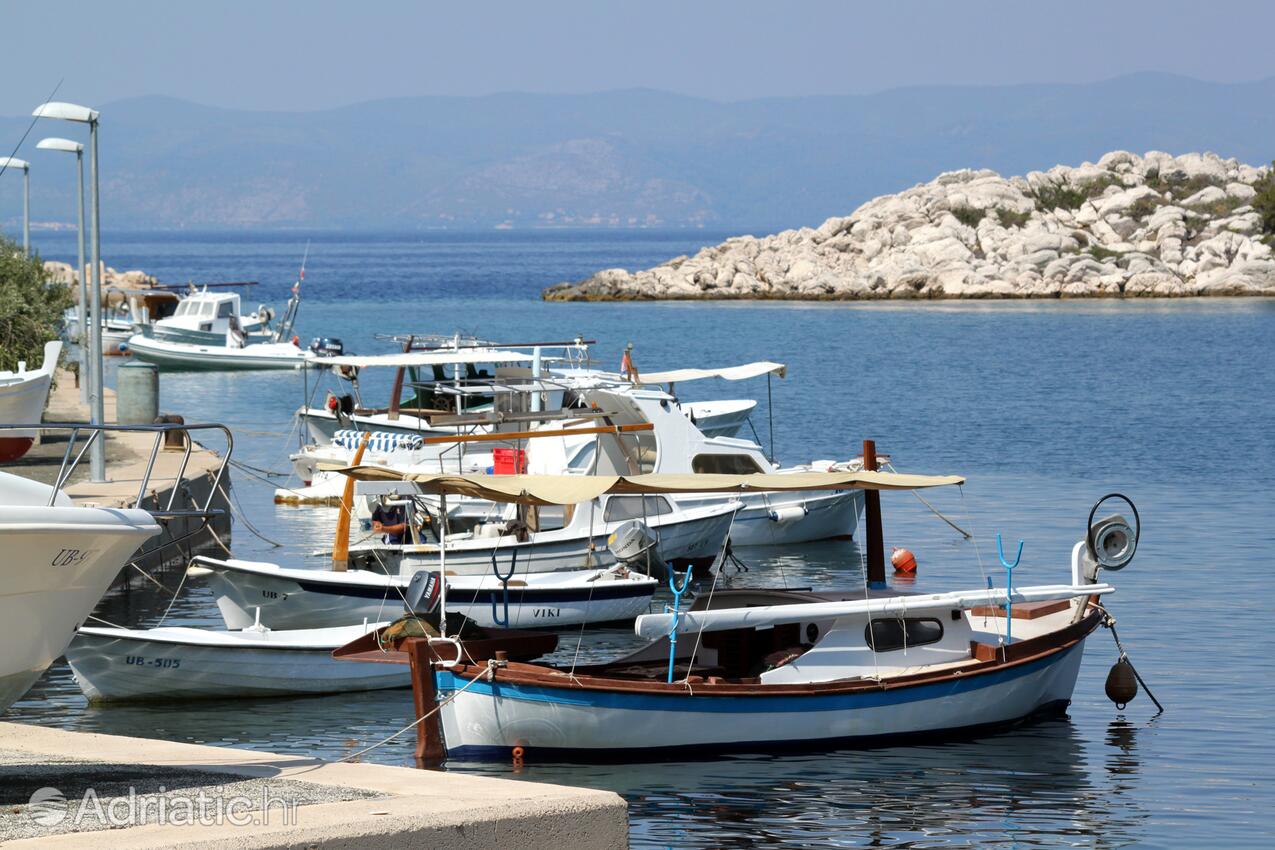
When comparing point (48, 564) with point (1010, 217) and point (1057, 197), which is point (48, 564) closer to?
point (1010, 217)

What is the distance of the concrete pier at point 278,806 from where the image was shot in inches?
324

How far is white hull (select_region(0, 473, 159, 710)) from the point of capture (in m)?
9.45

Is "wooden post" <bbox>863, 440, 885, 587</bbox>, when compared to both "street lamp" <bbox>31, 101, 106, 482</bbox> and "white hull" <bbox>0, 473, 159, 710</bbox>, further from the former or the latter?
"white hull" <bbox>0, 473, 159, 710</bbox>

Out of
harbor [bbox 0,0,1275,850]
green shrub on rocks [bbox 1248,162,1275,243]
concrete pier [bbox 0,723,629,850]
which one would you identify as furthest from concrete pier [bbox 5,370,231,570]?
green shrub on rocks [bbox 1248,162,1275,243]

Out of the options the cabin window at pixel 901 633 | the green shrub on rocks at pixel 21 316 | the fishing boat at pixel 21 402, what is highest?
the green shrub on rocks at pixel 21 316

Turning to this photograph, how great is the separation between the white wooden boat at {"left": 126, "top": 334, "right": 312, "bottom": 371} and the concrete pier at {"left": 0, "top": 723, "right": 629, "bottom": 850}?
58.0 m

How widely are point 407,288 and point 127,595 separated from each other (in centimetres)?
12792

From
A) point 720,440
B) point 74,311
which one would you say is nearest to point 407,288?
point 74,311

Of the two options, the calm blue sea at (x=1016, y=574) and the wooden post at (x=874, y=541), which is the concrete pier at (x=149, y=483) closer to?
the calm blue sea at (x=1016, y=574)

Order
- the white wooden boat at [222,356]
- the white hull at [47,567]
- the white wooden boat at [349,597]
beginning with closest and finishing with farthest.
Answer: the white hull at [47,567], the white wooden boat at [349,597], the white wooden boat at [222,356]

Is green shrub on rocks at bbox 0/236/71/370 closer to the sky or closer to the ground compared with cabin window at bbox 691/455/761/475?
closer to the sky

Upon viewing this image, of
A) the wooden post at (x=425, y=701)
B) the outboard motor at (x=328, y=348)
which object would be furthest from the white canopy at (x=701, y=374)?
the outboard motor at (x=328, y=348)

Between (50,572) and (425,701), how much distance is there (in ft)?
21.4

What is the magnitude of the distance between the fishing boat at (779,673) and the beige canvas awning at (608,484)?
0.03 metres
